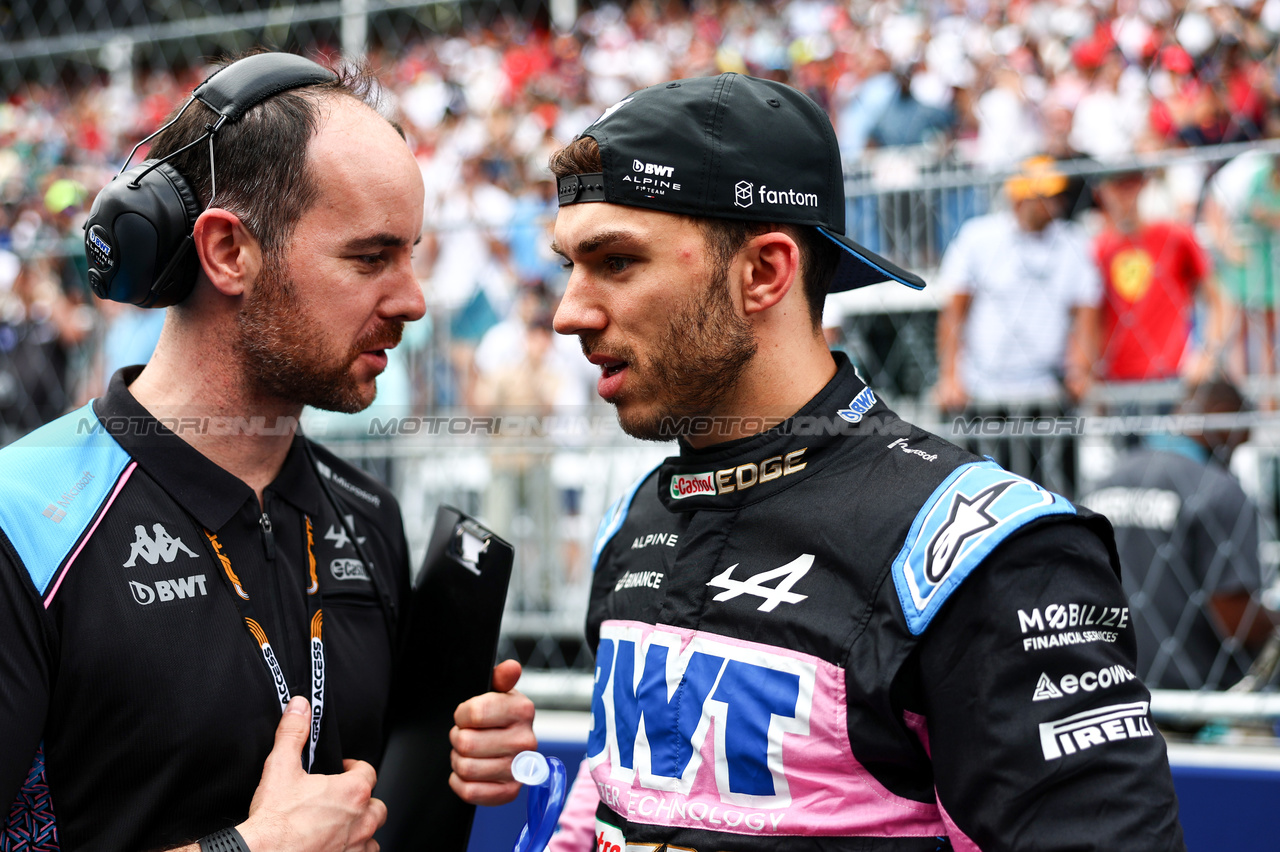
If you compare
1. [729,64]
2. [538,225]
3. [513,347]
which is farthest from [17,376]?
[729,64]

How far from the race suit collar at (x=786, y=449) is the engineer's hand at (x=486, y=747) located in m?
0.53

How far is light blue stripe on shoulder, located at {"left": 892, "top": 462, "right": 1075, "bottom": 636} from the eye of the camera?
4.75ft

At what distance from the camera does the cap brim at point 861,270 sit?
1795mm

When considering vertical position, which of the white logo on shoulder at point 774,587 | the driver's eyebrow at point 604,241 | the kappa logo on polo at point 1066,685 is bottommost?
the kappa logo on polo at point 1066,685

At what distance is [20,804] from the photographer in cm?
161

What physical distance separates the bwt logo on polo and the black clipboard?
0.38 m

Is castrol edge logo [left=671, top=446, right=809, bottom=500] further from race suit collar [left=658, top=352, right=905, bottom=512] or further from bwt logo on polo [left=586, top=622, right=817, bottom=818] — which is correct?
bwt logo on polo [left=586, top=622, right=817, bottom=818]

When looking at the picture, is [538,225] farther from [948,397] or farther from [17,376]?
[17,376]

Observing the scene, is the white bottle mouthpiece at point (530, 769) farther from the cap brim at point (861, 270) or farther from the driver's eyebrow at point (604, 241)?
the cap brim at point (861, 270)

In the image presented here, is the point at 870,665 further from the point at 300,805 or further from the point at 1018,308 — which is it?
the point at 1018,308

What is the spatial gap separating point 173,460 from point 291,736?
0.49m

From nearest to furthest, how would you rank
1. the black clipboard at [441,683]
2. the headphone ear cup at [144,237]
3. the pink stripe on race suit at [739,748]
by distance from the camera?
the pink stripe on race suit at [739,748] → the headphone ear cup at [144,237] → the black clipboard at [441,683]

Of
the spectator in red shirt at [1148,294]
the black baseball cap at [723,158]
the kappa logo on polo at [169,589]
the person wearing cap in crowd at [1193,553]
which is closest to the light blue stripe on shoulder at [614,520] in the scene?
the black baseball cap at [723,158]

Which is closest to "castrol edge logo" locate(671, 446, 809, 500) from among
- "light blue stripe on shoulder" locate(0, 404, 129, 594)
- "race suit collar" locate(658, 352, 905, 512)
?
"race suit collar" locate(658, 352, 905, 512)
